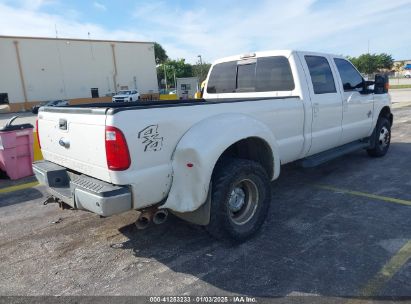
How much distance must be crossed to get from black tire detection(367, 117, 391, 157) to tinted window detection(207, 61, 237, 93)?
3.10 m

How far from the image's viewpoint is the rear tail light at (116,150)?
2.87 metres

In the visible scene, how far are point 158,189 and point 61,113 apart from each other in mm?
1336

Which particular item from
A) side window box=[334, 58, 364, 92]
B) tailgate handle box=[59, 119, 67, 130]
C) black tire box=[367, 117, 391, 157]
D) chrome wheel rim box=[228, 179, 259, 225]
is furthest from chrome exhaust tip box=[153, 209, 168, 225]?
black tire box=[367, 117, 391, 157]

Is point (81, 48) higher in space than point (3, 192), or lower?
higher

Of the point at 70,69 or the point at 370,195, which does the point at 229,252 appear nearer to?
the point at 370,195

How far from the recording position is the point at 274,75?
5098mm

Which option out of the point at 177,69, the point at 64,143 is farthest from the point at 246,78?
the point at 177,69

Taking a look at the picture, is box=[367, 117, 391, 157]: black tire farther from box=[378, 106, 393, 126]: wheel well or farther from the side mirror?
the side mirror

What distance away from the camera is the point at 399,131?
10617 millimetres

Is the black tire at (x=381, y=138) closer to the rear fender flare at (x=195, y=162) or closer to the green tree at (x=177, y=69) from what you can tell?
the rear fender flare at (x=195, y=162)

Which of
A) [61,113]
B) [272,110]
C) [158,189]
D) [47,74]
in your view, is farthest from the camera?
[47,74]

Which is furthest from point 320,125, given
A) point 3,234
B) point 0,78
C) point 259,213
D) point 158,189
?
point 0,78

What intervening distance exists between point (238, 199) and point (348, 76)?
11.1ft

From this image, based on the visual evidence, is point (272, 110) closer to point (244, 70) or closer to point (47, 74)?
point (244, 70)
